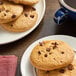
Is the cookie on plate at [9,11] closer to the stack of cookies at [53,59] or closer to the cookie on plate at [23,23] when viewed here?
the cookie on plate at [23,23]

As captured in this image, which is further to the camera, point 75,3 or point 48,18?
point 48,18

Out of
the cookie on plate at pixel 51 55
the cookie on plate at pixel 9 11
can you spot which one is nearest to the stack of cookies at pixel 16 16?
the cookie on plate at pixel 9 11

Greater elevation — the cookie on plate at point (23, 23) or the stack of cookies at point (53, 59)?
the cookie on plate at point (23, 23)

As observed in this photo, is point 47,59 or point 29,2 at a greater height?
point 29,2

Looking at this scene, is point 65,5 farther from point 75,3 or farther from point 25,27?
point 25,27

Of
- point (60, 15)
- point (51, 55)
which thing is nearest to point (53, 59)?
point (51, 55)

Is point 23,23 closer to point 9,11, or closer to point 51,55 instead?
point 9,11

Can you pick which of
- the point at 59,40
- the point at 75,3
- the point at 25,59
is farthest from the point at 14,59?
the point at 75,3

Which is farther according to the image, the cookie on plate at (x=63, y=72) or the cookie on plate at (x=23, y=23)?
the cookie on plate at (x=23, y=23)
